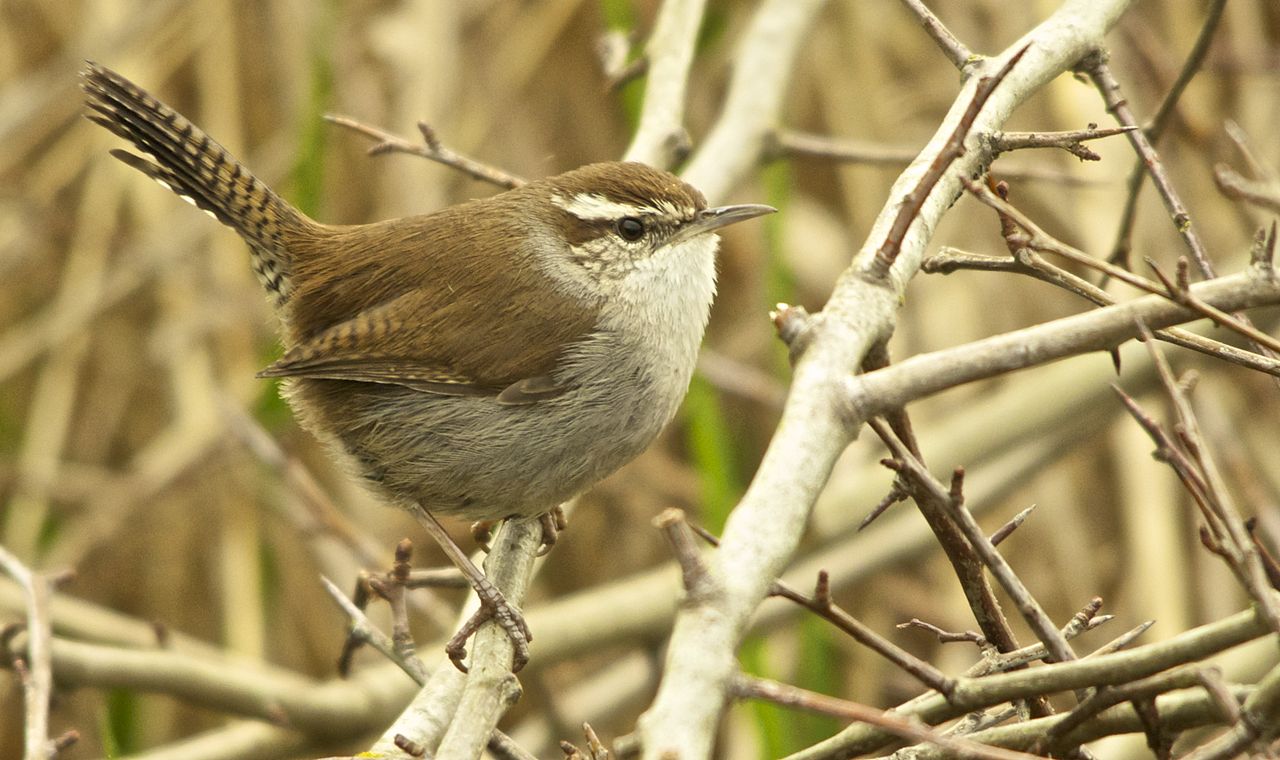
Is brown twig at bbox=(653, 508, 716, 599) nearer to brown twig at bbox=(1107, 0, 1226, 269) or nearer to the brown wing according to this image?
the brown wing

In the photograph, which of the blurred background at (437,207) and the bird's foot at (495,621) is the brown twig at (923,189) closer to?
the bird's foot at (495,621)

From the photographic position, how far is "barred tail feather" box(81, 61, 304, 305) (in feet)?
11.4

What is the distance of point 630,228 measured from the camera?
329cm

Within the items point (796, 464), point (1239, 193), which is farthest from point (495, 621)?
point (1239, 193)

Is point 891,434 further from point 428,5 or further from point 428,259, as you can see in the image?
point 428,5

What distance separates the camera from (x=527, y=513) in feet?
10.3

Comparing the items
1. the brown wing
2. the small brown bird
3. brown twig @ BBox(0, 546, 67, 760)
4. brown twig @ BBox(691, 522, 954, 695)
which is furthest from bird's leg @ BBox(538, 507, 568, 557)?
brown twig @ BBox(691, 522, 954, 695)

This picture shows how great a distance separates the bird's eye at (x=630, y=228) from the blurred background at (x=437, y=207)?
65.6 inches

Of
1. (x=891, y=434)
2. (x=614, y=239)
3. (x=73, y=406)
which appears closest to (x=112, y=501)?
(x=73, y=406)

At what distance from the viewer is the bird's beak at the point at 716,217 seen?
3.21 m

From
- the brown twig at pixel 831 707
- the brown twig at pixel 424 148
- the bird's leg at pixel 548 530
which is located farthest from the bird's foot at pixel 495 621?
the brown twig at pixel 831 707

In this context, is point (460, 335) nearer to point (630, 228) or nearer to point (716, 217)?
point (630, 228)

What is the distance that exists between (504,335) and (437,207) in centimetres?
233

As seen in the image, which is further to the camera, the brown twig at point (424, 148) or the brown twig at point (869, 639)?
the brown twig at point (424, 148)
